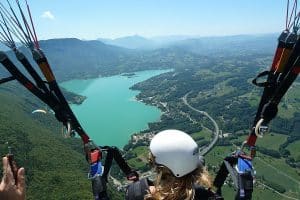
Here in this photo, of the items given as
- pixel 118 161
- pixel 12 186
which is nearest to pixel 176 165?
pixel 12 186

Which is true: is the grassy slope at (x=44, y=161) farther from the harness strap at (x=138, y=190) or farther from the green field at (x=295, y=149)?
the harness strap at (x=138, y=190)

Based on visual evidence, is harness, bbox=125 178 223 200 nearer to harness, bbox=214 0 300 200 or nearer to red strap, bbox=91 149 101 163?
harness, bbox=214 0 300 200

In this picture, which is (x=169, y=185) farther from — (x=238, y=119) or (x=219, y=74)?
(x=219, y=74)

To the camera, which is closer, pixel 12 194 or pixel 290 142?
pixel 12 194

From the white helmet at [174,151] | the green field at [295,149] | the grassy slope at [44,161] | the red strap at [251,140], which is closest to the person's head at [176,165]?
the white helmet at [174,151]

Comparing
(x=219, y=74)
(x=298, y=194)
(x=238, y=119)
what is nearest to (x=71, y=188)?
(x=298, y=194)
